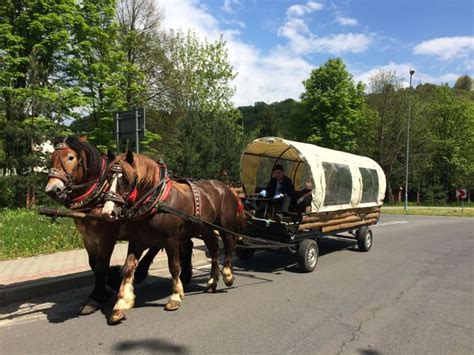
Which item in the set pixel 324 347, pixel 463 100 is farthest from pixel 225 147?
pixel 463 100

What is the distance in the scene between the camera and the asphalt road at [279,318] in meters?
4.22

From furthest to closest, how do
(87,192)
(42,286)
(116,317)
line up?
(42,286), (87,192), (116,317)

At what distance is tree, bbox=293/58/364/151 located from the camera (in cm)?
3869

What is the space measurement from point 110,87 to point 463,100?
47.1m

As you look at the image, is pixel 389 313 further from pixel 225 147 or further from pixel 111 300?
pixel 225 147

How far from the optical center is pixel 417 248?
37.0ft

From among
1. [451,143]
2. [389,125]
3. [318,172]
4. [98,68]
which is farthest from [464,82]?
[318,172]

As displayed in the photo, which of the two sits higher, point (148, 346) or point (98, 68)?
point (98, 68)

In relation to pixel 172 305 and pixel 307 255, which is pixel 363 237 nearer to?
pixel 307 255

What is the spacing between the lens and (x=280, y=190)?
8.16m

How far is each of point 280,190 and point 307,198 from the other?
2.46 feet

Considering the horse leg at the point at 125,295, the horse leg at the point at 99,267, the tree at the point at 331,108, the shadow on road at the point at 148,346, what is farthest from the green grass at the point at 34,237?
the tree at the point at 331,108

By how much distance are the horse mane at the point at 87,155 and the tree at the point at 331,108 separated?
114 ft

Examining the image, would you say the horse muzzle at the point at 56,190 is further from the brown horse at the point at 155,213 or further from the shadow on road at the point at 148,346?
the shadow on road at the point at 148,346
